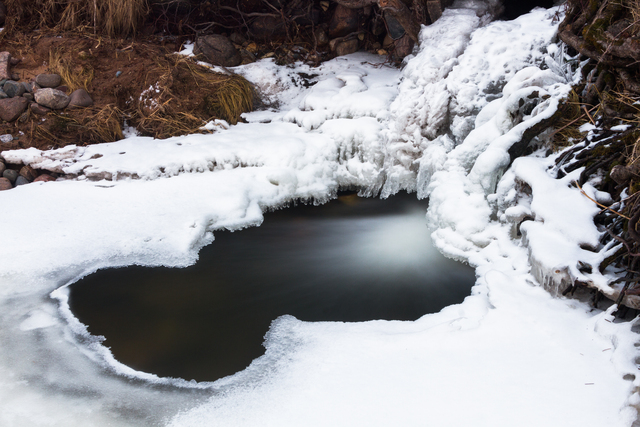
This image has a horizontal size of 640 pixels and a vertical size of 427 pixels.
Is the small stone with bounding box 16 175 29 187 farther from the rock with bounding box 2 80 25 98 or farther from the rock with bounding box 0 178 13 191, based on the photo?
the rock with bounding box 2 80 25 98

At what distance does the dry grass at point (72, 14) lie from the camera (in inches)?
195

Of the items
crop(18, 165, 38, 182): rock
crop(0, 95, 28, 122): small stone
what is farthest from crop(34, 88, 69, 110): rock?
crop(18, 165, 38, 182): rock

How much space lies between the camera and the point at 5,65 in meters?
4.51

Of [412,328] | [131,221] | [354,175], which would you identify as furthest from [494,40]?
[131,221]

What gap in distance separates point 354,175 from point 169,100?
7.47ft

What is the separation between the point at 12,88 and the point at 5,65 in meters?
0.37

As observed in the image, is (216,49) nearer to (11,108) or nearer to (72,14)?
(72,14)

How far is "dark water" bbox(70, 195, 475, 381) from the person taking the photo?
2.27 meters

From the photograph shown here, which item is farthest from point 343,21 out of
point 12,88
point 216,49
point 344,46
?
point 12,88

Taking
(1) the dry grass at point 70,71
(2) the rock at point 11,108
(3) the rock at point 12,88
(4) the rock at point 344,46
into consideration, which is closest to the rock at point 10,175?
(2) the rock at point 11,108

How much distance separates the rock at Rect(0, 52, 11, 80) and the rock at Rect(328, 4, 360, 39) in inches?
154

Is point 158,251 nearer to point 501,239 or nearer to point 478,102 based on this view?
point 501,239

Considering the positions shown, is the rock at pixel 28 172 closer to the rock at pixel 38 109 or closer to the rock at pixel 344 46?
the rock at pixel 38 109

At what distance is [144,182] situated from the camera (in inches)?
149
